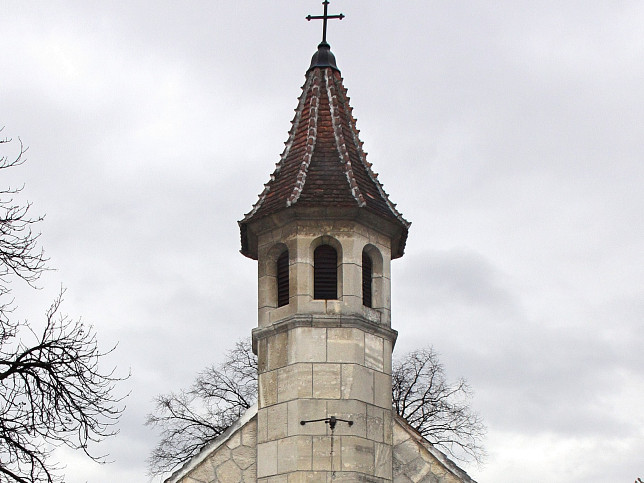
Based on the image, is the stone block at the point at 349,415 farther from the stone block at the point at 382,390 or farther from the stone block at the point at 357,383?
the stone block at the point at 382,390

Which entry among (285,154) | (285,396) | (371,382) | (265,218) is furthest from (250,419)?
(285,154)

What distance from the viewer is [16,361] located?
12.7 meters

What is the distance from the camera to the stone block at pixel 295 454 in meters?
15.5

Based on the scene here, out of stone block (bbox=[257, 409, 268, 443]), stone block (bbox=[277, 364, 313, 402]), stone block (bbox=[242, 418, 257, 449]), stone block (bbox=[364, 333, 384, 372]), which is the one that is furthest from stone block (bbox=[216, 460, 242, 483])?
stone block (bbox=[364, 333, 384, 372])

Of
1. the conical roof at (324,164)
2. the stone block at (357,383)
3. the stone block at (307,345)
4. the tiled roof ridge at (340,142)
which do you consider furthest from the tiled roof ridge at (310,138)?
the stone block at (357,383)

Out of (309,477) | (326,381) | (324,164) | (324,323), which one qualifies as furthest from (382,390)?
(324,164)

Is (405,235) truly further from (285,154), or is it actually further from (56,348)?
(56,348)

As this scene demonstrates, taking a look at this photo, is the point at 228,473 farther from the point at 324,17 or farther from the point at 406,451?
the point at 324,17

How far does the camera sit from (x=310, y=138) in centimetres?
1775

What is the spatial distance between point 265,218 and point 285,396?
2761mm

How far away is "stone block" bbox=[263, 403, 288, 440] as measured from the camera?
15.8 meters

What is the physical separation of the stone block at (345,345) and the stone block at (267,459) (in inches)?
56.7

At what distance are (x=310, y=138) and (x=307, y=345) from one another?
347cm

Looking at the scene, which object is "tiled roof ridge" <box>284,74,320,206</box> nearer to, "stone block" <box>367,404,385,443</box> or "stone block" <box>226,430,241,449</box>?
"stone block" <box>367,404,385,443</box>
